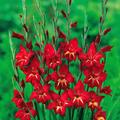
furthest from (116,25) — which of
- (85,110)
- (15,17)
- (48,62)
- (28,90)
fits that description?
(48,62)

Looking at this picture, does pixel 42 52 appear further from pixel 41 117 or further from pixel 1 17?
pixel 1 17

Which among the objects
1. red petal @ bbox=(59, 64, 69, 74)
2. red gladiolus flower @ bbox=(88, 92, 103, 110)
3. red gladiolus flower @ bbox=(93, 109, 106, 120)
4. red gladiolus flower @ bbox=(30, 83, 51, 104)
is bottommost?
red gladiolus flower @ bbox=(93, 109, 106, 120)

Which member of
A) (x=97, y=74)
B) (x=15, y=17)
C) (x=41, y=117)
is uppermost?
(x=15, y=17)

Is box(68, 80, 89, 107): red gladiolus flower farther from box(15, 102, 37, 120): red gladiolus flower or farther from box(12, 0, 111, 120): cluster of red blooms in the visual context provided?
box(15, 102, 37, 120): red gladiolus flower

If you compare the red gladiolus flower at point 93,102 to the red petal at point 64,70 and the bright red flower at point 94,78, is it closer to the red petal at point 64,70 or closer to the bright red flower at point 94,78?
the bright red flower at point 94,78

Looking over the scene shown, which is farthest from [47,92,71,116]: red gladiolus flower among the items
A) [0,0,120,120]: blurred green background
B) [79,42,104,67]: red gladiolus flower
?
[0,0,120,120]: blurred green background

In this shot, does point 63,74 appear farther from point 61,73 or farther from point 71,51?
point 71,51
